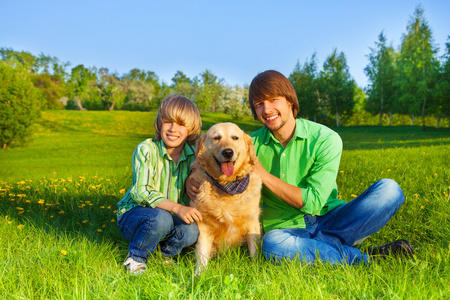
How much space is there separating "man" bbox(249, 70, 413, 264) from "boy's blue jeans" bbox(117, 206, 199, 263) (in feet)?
2.30

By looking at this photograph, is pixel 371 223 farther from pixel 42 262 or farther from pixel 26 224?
pixel 26 224

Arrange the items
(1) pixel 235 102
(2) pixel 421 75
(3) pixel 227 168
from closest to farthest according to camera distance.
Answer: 1. (3) pixel 227 168
2. (2) pixel 421 75
3. (1) pixel 235 102

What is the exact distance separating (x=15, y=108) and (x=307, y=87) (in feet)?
95.8

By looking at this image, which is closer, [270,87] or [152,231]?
[152,231]

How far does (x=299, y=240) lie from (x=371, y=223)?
0.67 m

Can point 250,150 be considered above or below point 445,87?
below

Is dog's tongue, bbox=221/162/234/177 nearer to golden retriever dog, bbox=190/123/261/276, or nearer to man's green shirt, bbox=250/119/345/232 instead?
golden retriever dog, bbox=190/123/261/276

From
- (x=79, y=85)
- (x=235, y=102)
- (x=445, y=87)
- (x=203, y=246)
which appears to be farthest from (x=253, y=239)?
(x=79, y=85)

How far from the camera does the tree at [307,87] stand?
121ft

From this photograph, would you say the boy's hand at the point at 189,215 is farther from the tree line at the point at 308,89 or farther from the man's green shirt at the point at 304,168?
the tree line at the point at 308,89

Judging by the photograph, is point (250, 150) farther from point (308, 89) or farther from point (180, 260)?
point (308, 89)

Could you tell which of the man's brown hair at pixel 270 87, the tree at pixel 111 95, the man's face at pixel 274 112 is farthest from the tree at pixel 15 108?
the tree at pixel 111 95

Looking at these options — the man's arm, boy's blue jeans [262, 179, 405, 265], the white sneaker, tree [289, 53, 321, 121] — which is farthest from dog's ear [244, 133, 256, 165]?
tree [289, 53, 321, 121]

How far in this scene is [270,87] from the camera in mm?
2979
